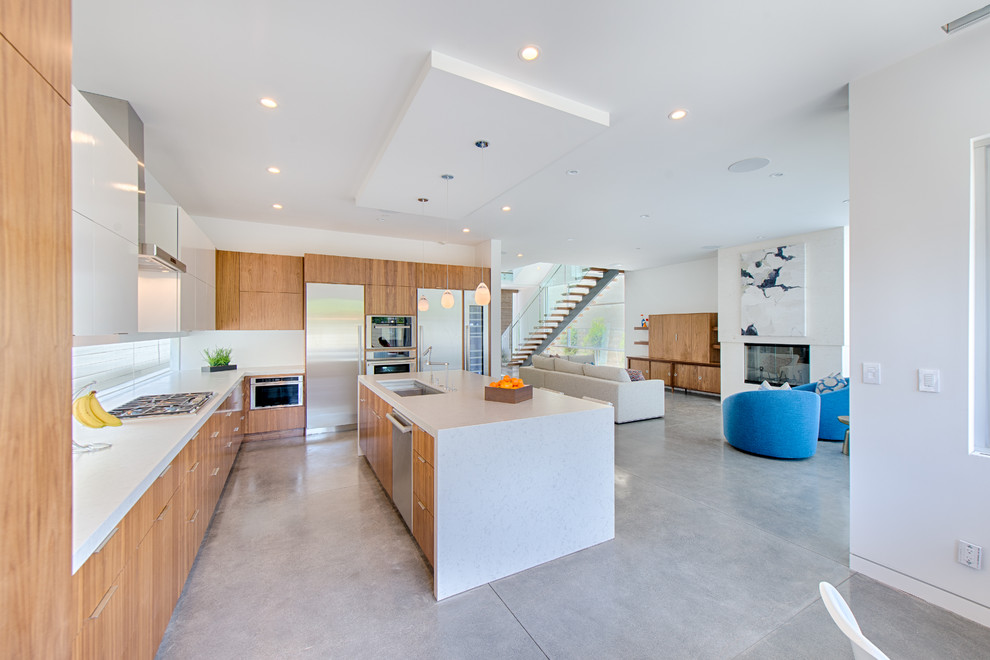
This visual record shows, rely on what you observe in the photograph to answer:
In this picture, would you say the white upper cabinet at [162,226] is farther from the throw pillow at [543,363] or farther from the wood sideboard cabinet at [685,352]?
the wood sideboard cabinet at [685,352]

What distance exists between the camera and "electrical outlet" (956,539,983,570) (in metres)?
1.95

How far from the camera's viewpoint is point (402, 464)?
284cm

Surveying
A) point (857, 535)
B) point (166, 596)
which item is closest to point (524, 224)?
point (857, 535)

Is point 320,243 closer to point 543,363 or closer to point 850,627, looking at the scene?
point 543,363

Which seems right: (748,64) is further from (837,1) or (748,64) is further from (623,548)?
(623,548)

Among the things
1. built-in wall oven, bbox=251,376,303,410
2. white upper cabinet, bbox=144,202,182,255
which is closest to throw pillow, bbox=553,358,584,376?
built-in wall oven, bbox=251,376,303,410

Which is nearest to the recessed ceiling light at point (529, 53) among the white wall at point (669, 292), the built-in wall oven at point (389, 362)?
the built-in wall oven at point (389, 362)

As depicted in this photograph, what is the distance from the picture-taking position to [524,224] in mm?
5727

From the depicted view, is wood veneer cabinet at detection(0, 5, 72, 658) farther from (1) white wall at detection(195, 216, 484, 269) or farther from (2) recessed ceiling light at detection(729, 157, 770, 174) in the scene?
(1) white wall at detection(195, 216, 484, 269)

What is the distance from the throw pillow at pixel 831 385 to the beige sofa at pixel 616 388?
6.24 ft

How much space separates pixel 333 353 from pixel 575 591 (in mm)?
4238

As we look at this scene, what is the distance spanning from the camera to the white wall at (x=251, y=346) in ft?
17.2

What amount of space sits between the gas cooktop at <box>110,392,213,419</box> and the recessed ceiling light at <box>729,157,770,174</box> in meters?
4.75

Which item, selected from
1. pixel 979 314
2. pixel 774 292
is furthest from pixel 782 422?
pixel 774 292
